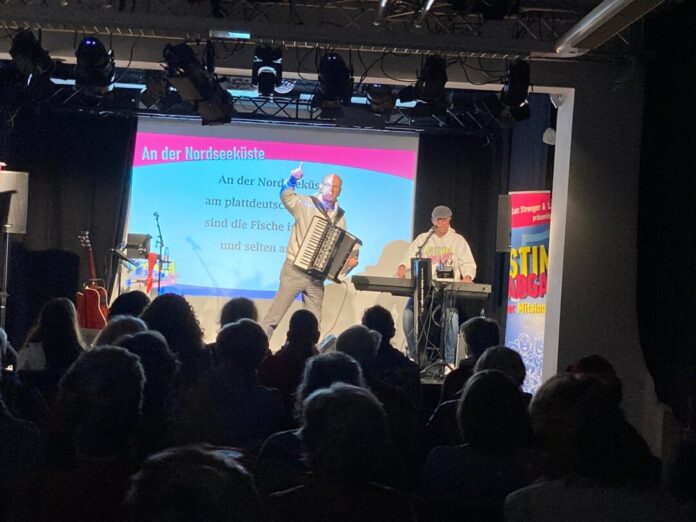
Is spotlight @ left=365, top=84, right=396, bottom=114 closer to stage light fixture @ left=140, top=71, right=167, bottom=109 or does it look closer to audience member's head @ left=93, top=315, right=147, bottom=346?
stage light fixture @ left=140, top=71, right=167, bottom=109

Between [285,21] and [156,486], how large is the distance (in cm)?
580

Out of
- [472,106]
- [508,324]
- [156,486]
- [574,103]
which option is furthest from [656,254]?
[156,486]

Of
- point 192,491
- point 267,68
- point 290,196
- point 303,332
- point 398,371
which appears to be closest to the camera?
point 192,491

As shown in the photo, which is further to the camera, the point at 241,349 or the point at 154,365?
the point at 241,349

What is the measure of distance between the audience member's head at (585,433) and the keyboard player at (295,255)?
7120 mm

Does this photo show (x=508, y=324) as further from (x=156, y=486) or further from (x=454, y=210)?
(x=156, y=486)

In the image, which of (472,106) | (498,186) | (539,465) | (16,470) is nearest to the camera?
(16,470)

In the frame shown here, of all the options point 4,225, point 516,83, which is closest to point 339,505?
point 516,83

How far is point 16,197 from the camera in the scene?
30.0ft

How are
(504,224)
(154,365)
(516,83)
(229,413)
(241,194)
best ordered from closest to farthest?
(154,365), (229,413), (516,83), (504,224), (241,194)

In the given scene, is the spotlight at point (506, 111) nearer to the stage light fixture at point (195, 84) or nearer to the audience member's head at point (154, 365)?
the stage light fixture at point (195, 84)

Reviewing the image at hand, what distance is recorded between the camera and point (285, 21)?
22.6 feet

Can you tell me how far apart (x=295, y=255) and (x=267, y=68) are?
141 inches

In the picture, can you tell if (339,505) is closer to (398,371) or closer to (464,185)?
(398,371)
